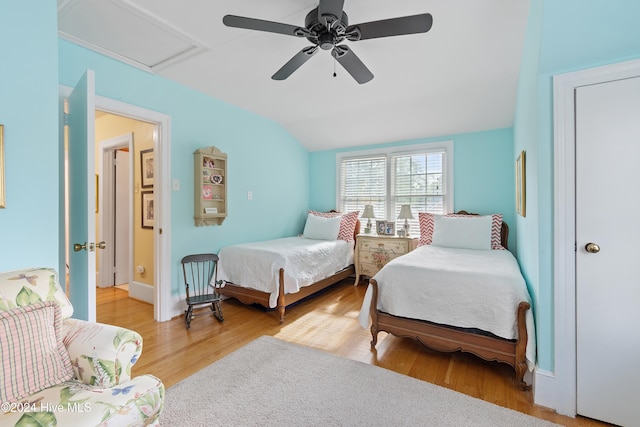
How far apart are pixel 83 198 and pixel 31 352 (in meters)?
1.01

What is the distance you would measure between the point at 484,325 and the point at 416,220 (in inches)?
98.5

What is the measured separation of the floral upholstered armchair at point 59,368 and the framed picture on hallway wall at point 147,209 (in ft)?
8.07

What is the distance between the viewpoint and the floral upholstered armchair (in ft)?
3.37

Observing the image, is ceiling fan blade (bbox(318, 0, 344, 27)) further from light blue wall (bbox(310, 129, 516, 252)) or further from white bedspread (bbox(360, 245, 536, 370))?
light blue wall (bbox(310, 129, 516, 252))

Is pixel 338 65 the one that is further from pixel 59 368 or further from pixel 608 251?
pixel 59 368

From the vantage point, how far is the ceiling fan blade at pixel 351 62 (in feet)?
6.56

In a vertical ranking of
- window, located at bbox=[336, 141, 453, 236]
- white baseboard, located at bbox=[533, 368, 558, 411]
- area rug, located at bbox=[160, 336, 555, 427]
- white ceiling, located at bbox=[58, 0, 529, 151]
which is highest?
white ceiling, located at bbox=[58, 0, 529, 151]

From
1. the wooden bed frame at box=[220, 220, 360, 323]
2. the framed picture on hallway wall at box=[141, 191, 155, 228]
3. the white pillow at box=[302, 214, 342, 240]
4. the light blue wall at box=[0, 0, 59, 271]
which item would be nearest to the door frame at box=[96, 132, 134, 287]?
the framed picture on hallway wall at box=[141, 191, 155, 228]

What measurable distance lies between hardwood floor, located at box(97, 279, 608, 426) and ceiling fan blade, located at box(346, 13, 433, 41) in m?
2.24

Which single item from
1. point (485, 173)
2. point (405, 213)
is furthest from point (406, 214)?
point (485, 173)

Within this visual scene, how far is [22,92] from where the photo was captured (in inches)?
62.5

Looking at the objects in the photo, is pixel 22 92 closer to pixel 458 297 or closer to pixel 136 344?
pixel 136 344

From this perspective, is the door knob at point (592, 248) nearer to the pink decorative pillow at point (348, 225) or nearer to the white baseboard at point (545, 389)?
the white baseboard at point (545, 389)

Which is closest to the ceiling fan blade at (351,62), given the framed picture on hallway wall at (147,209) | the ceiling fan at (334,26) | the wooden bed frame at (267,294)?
the ceiling fan at (334,26)
